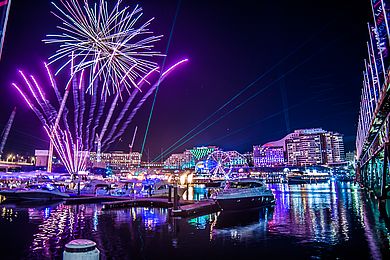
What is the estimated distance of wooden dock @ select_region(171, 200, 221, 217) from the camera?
2747 centimetres

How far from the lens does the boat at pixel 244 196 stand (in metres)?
32.3

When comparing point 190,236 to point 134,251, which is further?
point 190,236

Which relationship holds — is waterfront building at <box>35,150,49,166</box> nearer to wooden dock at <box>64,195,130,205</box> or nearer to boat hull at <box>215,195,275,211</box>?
wooden dock at <box>64,195,130,205</box>

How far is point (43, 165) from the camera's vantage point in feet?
469

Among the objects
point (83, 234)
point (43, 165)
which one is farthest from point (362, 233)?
point (43, 165)

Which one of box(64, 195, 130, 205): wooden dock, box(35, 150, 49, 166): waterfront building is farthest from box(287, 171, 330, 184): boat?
box(35, 150, 49, 166): waterfront building

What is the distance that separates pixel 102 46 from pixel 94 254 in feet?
69.4

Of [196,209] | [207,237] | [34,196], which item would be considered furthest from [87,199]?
[207,237]

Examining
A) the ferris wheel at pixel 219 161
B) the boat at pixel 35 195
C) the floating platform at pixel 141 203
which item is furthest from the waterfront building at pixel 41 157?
the floating platform at pixel 141 203

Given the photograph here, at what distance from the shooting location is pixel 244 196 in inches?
1335

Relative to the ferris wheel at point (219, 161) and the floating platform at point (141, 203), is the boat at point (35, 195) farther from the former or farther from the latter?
the ferris wheel at point (219, 161)

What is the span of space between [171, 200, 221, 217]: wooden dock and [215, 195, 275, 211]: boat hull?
954mm

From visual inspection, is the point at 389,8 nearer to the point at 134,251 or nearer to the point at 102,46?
the point at 102,46

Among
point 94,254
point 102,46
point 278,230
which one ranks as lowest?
point 278,230
